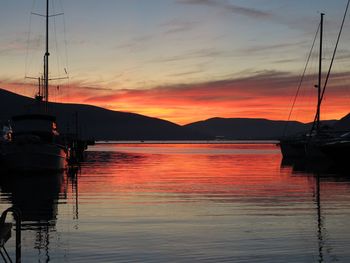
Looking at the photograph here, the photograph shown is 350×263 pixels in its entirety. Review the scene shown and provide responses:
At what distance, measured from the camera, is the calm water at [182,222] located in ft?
48.6

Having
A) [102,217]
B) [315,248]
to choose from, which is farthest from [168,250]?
[102,217]

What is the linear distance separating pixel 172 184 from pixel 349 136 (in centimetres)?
3154

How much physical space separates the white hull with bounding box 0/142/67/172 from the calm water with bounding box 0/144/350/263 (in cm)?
1018

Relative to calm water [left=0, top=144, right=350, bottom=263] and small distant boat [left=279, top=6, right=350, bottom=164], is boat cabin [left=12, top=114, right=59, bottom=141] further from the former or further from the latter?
small distant boat [left=279, top=6, right=350, bottom=164]

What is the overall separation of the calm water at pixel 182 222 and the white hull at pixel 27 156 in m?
10.2

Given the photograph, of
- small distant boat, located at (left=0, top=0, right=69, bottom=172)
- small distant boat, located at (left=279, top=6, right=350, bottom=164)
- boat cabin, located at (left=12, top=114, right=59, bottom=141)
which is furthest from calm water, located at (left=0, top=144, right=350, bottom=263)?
small distant boat, located at (left=279, top=6, right=350, bottom=164)

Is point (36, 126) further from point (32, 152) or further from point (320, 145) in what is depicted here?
point (320, 145)

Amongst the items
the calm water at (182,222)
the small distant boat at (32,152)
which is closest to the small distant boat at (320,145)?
the calm water at (182,222)

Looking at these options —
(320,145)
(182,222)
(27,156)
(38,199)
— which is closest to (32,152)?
(27,156)

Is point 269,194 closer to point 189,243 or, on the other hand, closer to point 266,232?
point 266,232

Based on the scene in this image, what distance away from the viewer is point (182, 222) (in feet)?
66.4

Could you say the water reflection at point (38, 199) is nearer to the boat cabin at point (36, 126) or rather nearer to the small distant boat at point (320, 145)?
the boat cabin at point (36, 126)

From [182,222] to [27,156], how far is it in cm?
2877

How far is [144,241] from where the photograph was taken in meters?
16.4
